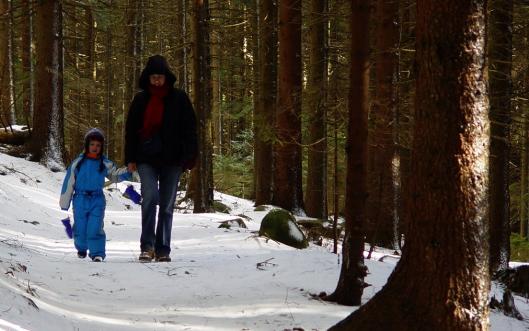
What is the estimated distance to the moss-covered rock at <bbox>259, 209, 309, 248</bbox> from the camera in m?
7.86

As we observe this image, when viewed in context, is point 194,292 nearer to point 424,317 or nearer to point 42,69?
point 424,317

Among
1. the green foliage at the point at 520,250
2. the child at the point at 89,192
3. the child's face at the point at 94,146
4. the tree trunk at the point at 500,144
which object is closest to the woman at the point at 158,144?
the child at the point at 89,192

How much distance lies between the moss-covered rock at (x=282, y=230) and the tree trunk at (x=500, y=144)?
480 centimetres

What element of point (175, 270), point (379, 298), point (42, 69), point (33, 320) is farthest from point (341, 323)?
point (42, 69)

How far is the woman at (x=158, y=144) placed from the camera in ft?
19.9

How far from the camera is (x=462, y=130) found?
3.17m

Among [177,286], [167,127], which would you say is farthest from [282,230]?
[177,286]

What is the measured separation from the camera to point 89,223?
257 inches

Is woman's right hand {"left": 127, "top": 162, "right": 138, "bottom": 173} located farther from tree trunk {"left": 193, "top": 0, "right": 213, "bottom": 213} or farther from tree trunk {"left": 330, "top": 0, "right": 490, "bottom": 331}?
tree trunk {"left": 193, "top": 0, "right": 213, "bottom": 213}

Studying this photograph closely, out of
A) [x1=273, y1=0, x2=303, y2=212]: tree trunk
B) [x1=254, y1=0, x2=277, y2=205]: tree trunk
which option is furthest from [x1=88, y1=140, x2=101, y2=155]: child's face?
[x1=254, y1=0, x2=277, y2=205]: tree trunk

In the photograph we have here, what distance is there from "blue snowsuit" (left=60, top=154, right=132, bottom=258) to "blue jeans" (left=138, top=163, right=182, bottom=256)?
551mm

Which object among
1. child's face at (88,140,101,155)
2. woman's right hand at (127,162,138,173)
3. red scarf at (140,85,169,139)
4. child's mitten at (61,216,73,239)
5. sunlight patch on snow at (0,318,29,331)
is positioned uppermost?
red scarf at (140,85,169,139)

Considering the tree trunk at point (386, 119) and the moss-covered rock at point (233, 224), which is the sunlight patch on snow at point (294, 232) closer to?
the moss-covered rock at point (233, 224)

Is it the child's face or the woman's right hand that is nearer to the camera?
the woman's right hand
